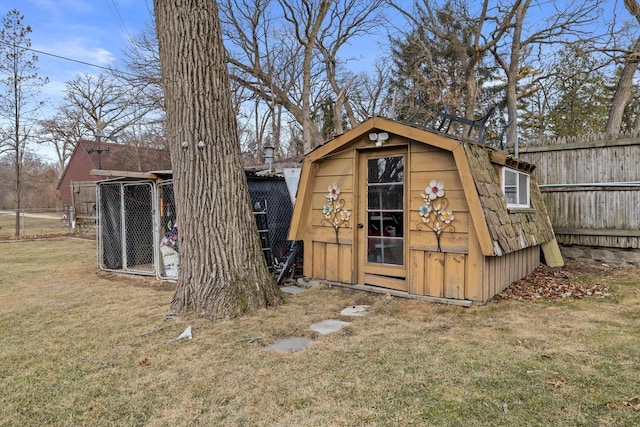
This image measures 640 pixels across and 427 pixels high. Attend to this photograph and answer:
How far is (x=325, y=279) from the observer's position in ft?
18.1

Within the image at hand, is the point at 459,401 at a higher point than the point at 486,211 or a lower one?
lower

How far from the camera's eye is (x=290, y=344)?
3.27 meters

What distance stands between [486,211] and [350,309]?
1809 millimetres

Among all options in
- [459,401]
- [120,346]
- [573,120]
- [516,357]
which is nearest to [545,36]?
[573,120]

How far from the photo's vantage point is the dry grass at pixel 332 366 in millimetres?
2148

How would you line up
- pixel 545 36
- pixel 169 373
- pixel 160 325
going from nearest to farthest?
1. pixel 169 373
2. pixel 160 325
3. pixel 545 36

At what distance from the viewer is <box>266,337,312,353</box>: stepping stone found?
10.3 feet

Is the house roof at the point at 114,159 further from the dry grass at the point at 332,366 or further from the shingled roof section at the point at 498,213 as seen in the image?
the shingled roof section at the point at 498,213

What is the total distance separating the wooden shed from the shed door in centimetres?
1

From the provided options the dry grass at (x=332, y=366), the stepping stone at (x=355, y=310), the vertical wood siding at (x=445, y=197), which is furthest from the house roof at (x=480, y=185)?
the stepping stone at (x=355, y=310)

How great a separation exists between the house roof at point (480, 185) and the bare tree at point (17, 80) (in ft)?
44.8

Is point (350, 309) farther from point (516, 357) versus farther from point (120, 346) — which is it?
point (120, 346)

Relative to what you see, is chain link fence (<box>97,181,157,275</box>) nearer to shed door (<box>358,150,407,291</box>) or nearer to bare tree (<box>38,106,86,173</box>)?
shed door (<box>358,150,407,291</box>)

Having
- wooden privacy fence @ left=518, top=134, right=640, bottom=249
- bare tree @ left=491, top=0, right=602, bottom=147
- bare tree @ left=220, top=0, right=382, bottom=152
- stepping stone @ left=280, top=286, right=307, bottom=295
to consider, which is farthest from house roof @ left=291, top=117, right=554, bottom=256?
bare tree @ left=220, top=0, right=382, bottom=152
